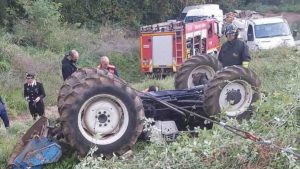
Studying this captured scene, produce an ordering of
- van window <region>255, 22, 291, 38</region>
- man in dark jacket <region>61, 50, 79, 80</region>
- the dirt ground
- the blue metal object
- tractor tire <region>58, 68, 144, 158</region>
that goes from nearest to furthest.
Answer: tractor tire <region>58, 68, 144, 158</region>
the blue metal object
man in dark jacket <region>61, 50, 79, 80</region>
van window <region>255, 22, 291, 38</region>
the dirt ground

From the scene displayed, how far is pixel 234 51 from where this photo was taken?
9375mm

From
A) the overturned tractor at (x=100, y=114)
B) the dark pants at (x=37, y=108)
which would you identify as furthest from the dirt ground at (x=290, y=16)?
the overturned tractor at (x=100, y=114)

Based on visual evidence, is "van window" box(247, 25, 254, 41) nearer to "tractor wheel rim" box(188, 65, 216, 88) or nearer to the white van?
the white van

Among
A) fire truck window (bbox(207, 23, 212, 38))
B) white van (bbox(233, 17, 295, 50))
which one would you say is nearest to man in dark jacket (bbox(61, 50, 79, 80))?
white van (bbox(233, 17, 295, 50))

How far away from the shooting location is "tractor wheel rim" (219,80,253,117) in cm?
757

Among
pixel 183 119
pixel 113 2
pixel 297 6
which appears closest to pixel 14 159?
pixel 183 119

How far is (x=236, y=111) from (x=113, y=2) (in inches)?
806

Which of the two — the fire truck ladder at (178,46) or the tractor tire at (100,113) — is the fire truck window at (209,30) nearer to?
the fire truck ladder at (178,46)

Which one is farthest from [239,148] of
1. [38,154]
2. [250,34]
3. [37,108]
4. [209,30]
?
[250,34]

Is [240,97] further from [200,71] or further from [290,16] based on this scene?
[290,16]

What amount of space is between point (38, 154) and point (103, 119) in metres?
0.93

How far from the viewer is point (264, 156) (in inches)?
193

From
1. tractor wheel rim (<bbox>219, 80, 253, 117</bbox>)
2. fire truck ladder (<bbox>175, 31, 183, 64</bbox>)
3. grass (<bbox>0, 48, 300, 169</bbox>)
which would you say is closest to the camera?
grass (<bbox>0, 48, 300, 169</bbox>)

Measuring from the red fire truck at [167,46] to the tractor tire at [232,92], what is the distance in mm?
10689
